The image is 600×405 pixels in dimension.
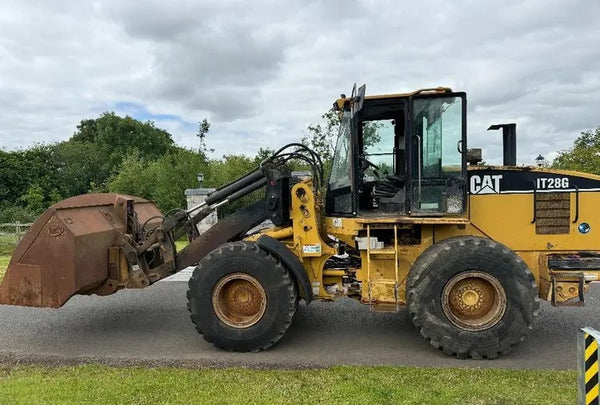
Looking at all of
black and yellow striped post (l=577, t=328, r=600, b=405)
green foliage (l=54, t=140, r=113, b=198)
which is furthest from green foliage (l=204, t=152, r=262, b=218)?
green foliage (l=54, t=140, r=113, b=198)

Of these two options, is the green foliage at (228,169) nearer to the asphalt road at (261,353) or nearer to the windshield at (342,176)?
the asphalt road at (261,353)

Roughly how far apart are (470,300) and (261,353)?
2332 millimetres

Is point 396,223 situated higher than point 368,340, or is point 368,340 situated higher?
point 396,223

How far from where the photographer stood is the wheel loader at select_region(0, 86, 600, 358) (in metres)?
5.20

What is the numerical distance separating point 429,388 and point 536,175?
2.80m

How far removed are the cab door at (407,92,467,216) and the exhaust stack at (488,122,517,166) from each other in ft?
3.06

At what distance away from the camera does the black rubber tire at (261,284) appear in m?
5.47

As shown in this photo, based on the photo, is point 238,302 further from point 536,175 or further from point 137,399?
point 536,175

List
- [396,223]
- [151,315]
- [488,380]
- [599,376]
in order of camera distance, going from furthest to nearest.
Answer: [151,315]
[396,223]
[488,380]
[599,376]

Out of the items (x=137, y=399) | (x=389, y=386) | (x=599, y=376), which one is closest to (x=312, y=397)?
(x=389, y=386)

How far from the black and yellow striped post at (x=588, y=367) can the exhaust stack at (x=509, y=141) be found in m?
3.46

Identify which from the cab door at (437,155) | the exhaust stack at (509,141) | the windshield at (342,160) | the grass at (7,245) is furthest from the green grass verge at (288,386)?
the grass at (7,245)

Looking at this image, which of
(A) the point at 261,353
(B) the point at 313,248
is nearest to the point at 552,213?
(B) the point at 313,248

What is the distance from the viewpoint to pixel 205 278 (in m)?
5.57
